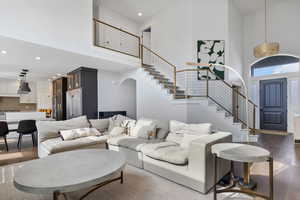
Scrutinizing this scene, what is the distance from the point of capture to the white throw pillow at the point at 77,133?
343cm

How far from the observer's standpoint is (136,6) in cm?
667

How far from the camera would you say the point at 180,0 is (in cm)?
629

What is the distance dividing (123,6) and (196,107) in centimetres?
514

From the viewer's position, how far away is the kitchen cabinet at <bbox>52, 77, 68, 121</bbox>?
734 cm

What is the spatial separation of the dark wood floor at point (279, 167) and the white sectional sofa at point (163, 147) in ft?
1.80

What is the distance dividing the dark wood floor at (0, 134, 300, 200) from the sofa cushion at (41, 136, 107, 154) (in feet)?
2.98

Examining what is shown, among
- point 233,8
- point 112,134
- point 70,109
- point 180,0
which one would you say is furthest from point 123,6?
point 112,134

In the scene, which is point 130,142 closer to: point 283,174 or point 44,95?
point 283,174

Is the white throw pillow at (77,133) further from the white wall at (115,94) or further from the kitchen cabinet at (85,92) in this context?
the white wall at (115,94)

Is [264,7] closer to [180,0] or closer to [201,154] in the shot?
[180,0]

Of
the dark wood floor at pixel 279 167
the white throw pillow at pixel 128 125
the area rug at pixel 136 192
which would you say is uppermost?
the white throw pillow at pixel 128 125

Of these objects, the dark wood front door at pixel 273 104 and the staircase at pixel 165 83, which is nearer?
the staircase at pixel 165 83

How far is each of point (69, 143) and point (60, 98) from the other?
16.7 feet

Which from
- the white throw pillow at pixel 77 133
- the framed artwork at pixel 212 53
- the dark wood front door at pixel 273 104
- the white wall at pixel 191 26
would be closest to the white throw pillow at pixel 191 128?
the white throw pillow at pixel 77 133
